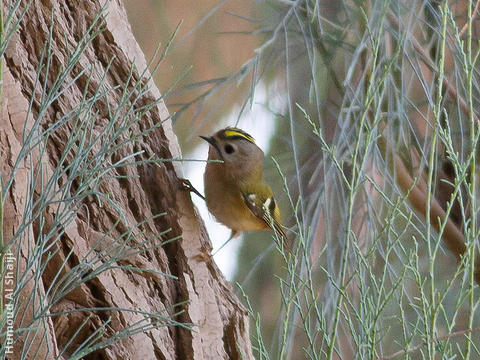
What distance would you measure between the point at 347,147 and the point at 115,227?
70 cm

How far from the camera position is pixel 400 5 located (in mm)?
1352

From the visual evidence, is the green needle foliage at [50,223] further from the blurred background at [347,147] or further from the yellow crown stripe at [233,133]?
the yellow crown stripe at [233,133]

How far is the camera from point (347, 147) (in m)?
1.48

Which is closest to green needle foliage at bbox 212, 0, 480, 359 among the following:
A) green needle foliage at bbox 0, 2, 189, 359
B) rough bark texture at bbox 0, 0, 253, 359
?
rough bark texture at bbox 0, 0, 253, 359

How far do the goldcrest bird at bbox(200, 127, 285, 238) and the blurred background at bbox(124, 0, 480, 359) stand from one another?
0.06 meters

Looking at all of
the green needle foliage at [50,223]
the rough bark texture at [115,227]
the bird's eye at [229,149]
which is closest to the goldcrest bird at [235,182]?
the bird's eye at [229,149]

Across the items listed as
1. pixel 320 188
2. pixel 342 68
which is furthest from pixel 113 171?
pixel 342 68

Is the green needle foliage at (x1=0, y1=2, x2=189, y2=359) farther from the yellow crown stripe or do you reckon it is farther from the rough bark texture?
the yellow crown stripe

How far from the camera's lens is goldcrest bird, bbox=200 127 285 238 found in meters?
1.10

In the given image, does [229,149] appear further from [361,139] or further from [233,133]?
[361,139]

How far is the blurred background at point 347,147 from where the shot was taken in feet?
2.68

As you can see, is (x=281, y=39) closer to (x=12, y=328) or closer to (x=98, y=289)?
(x=98, y=289)

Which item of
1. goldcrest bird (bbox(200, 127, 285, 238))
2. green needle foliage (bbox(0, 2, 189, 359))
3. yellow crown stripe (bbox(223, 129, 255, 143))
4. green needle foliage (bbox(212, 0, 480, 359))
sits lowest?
green needle foliage (bbox(0, 2, 189, 359))

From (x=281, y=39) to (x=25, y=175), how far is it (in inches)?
39.1
